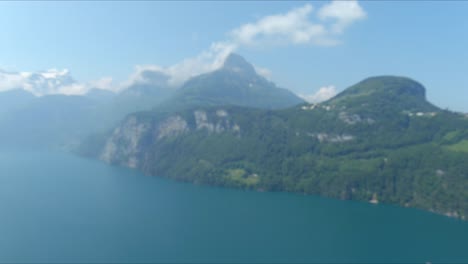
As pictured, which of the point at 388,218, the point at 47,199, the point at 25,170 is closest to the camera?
the point at 388,218

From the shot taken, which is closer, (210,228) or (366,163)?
(210,228)

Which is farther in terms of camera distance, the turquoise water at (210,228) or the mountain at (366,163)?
the mountain at (366,163)

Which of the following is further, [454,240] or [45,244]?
[454,240]

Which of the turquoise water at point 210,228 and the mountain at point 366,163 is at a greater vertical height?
the mountain at point 366,163

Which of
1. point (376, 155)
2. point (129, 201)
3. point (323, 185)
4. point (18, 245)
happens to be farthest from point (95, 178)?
point (376, 155)

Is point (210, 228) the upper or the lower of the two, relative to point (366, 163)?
lower

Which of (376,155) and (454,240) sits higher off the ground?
(376,155)

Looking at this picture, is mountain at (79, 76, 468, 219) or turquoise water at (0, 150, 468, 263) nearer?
turquoise water at (0, 150, 468, 263)

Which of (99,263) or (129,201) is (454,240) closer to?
(99,263)
